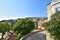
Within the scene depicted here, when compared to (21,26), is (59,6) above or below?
above

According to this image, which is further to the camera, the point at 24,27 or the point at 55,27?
the point at 24,27

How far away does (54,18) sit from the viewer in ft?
70.6

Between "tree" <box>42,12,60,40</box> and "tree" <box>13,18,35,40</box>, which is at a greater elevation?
"tree" <box>42,12,60,40</box>

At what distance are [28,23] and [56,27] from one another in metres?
22.2

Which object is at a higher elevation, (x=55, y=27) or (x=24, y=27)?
(x=55, y=27)

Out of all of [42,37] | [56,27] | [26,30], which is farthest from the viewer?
[26,30]

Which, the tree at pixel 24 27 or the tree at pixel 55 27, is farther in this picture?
the tree at pixel 24 27

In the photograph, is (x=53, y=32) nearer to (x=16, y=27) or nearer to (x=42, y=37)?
(x=42, y=37)

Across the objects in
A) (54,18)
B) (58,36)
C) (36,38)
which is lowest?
(36,38)

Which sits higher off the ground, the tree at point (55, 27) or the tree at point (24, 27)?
the tree at point (55, 27)

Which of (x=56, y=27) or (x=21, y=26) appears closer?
(x=56, y=27)

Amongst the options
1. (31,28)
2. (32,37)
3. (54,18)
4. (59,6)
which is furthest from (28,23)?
(54,18)

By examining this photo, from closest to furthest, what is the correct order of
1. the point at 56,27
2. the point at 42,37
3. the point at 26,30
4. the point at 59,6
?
the point at 56,27 → the point at 59,6 → the point at 42,37 → the point at 26,30

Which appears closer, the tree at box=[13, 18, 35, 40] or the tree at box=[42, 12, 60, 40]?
the tree at box=[42, 12, 60, 40]
